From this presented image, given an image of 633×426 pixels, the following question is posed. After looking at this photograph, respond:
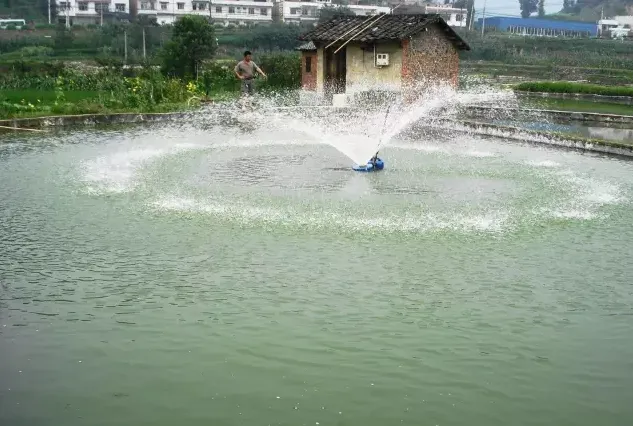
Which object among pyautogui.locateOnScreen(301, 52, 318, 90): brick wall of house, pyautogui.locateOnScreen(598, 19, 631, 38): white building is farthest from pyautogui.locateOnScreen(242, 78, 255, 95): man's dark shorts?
pyautogui.locateOnScreen(598, 19, 631, 38): white building

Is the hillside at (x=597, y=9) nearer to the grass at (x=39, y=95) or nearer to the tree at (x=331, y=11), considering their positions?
the tree at (x=331, y=11)

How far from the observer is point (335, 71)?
3631 cm

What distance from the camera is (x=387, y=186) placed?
15516 mm

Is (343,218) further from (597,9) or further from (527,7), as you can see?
(527,7)

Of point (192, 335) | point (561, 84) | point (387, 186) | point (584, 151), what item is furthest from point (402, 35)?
point (192, 335)

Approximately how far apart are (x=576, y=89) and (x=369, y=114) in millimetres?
13093

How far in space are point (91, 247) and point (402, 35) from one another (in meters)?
23.4

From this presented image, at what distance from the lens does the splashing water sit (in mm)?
21328

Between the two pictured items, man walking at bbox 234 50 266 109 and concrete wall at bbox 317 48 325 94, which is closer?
man walking at bbox 234 50 266 109

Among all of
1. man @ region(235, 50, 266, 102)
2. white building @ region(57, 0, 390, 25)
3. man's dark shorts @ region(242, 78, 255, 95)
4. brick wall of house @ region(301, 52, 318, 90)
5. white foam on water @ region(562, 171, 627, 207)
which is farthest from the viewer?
white building @ region(57, 0, 390, 25)

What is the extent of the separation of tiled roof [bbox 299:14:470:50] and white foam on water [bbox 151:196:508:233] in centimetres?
2031

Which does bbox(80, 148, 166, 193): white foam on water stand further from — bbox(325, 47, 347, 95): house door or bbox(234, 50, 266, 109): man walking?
bbox(325, 47, 347, 95): house door

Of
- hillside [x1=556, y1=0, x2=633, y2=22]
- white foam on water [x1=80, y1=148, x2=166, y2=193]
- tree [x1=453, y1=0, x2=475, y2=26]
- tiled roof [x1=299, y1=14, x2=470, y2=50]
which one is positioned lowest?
white foam on water [x1=80, y1=148, x2=166, y2=193]

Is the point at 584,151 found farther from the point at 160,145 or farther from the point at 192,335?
the point at 192,335
